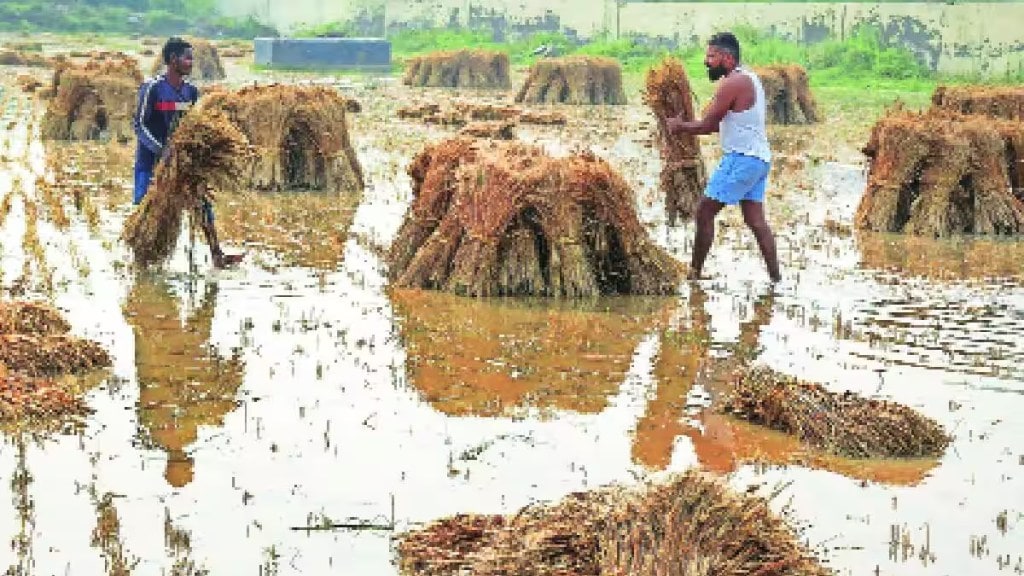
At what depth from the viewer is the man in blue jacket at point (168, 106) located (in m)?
11.6

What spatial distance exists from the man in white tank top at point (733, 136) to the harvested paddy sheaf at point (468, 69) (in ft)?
103

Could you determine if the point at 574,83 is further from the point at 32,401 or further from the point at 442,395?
the point at 32,401

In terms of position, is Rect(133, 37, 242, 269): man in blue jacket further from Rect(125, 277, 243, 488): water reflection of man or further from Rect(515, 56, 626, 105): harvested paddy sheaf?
Rect(515, 56, 626, 105): harvested paddy sheaf

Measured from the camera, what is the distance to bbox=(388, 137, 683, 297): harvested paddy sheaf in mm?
11062

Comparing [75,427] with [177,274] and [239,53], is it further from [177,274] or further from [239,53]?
[239,53]

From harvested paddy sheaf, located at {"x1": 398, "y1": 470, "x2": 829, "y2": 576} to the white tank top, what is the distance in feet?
21.4

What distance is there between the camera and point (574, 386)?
8.77 metres

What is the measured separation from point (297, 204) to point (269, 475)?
941cm

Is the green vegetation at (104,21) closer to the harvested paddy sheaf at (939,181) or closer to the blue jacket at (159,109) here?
the harvested paddy sheaf at (939,181)

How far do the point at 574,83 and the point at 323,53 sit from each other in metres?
17.1

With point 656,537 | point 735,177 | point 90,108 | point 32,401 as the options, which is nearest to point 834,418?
point 656,537

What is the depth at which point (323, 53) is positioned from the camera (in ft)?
168

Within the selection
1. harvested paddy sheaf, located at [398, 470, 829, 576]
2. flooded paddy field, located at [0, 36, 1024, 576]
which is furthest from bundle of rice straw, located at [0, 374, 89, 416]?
harvested paddy sheaf, located at [398, 470, 829, 576]

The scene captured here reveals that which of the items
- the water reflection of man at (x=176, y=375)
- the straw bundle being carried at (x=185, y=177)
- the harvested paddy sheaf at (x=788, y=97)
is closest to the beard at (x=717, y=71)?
the straw bundle being carried at (x=185, y=177)
